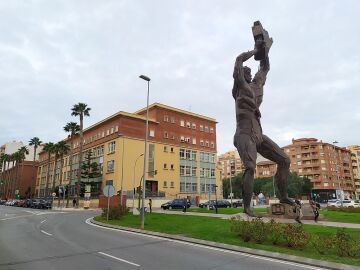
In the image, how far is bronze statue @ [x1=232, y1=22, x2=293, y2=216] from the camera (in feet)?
57.3

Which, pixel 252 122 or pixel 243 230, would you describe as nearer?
pixel 243 230

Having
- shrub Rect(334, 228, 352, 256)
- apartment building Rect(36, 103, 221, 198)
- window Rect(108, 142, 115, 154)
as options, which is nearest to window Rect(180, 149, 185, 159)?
apartment building Rect(36, 103, 221, 198)

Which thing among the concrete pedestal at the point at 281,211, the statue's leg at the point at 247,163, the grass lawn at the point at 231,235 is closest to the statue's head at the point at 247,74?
the statue's leg at the point at 247,163

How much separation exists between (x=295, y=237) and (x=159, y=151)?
5529 cm

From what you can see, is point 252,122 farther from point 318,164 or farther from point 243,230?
point 318,164

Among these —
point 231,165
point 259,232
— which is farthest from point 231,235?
point 231,165

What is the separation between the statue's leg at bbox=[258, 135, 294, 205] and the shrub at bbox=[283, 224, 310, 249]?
20.8 ft

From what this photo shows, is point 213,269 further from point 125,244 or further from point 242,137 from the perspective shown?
point 242,137

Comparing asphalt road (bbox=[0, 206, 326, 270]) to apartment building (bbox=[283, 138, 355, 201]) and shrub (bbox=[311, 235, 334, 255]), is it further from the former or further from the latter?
apartment building (bbox=[283, 138, 355, 201])

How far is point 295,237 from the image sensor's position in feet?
39.0

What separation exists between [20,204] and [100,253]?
220 ft

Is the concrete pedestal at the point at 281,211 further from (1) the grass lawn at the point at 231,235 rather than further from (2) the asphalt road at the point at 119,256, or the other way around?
(2) the asphalt road at the point at 119,256

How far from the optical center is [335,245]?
35.3 ft

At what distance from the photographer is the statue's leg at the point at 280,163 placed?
18.5m
